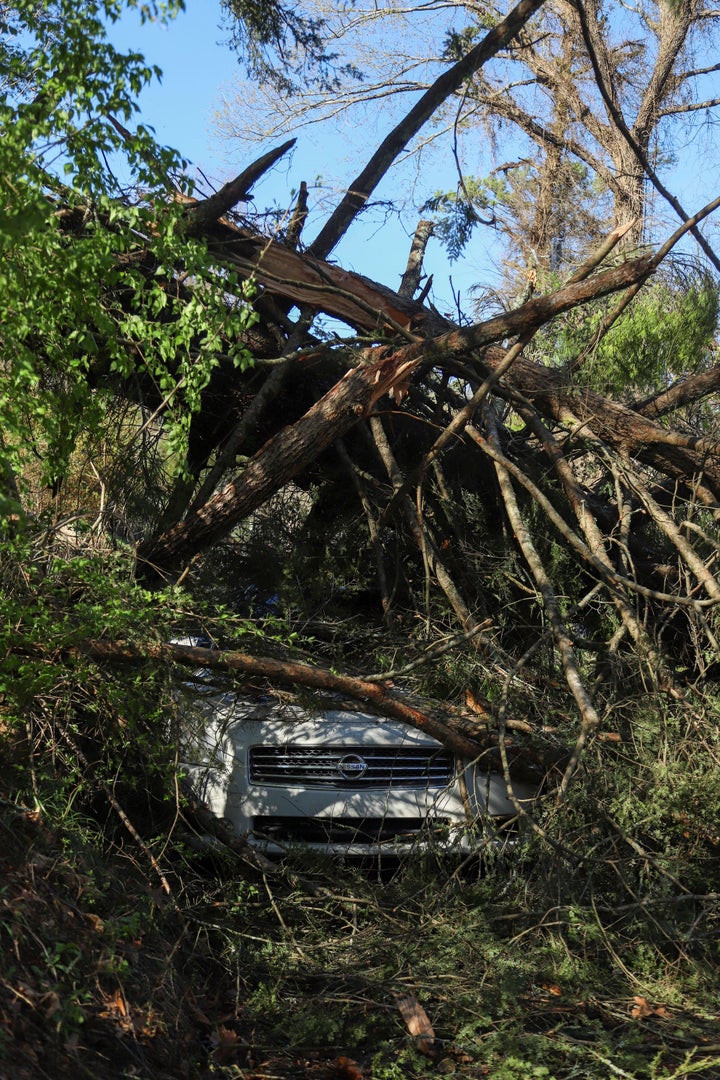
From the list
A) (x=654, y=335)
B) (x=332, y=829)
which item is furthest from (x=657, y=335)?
(x=332, y=829)

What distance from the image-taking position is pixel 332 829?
18.9ft

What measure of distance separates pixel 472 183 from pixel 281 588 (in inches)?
758

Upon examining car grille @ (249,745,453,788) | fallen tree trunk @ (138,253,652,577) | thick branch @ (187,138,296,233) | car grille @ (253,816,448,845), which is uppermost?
thick branch @ (187,138,296,233)

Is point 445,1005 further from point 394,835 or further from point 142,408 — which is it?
point 142,408

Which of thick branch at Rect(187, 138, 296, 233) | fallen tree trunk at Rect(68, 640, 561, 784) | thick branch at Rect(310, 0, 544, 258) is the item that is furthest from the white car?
thick branch at Rect(310, 0, 544, 258)

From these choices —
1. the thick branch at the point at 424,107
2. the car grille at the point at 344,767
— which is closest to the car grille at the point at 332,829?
the car grille at the point at 344,767

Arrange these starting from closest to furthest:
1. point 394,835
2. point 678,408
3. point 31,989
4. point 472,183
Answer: point 31,989 < point 394,835 < point 678,408 < point 472,183

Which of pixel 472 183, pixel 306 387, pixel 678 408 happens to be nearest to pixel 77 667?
pixel 306 387

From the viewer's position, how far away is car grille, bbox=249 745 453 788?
19.3ft

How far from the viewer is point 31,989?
3537mm

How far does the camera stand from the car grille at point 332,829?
5789 mm

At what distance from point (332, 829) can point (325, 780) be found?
0.28 m

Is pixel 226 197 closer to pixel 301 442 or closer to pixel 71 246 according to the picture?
pixel 301 442

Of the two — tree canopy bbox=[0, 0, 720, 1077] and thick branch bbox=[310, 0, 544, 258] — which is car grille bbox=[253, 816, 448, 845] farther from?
thick branch bbox=[310, 0, 544, 258]
